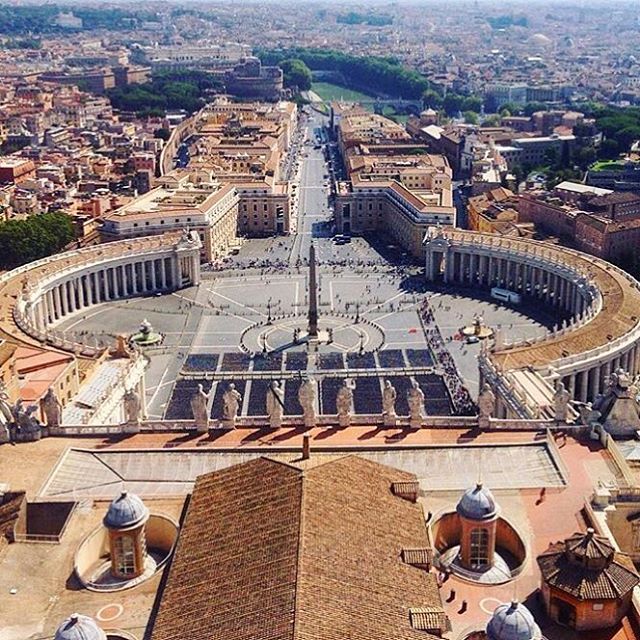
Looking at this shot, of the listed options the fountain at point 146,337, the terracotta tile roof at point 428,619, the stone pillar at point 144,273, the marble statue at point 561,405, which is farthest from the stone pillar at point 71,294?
the terracotta tile roof at point 428,619

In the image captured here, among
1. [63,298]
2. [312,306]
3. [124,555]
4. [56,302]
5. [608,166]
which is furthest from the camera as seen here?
[608,166]

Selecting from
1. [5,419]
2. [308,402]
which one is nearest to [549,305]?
[308,402]

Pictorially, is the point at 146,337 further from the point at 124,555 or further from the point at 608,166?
the point at 608,166

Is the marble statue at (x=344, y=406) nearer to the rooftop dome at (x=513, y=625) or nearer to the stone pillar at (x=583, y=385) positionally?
the rooftop dome at (x=513, y=625)

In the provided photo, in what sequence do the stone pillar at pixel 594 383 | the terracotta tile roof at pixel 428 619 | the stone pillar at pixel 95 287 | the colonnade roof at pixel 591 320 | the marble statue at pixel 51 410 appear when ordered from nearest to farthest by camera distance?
1. the terracotta tile roof at pixel 428 619
2. the marble statue at pixel 51 410
3. the colonnade roof at pixel 591 320
4. the stone pillar at pixel 594 383
5. the stone pillar at pixel 95 287

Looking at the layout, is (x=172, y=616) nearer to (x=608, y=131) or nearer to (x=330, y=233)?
(x=330, y=233)

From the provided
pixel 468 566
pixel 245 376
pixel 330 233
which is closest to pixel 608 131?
pixel 330 233
